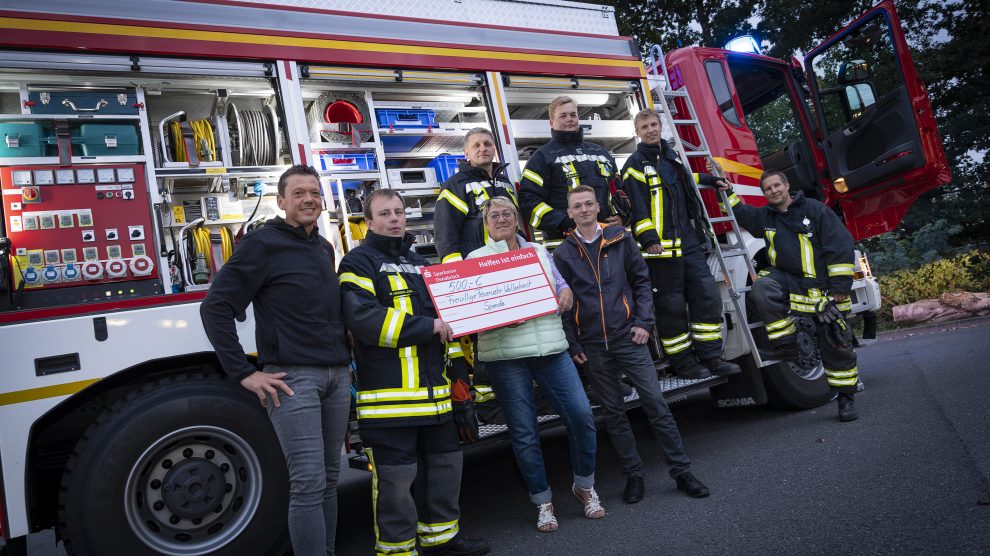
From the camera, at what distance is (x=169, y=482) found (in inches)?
117

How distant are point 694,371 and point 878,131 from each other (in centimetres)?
324

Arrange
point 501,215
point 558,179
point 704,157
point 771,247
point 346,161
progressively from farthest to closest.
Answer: point 704,157, point 771,247, point 558,179, point 346,161, point 501,215

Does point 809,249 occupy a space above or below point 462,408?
above

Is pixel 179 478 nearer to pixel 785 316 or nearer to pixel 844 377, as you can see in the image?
pixel 785 316

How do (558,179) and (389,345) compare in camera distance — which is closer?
(389,345)

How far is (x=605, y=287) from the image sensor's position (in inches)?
147

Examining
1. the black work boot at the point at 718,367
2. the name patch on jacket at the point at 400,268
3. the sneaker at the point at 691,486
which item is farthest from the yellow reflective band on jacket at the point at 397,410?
the black work boot at the point at 718,367

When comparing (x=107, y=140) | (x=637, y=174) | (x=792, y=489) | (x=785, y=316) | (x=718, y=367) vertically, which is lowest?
(x=792, y=489)

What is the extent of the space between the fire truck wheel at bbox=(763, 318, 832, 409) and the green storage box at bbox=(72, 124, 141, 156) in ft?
15.3

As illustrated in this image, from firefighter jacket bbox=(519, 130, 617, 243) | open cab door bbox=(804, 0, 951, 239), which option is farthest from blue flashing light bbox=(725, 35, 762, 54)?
firefighter jacket bbox=(519, 130, 617, 243)

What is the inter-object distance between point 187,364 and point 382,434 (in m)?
Answer: 1.10

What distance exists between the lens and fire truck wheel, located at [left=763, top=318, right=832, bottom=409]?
16.9 feet

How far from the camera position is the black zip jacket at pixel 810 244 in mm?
4742

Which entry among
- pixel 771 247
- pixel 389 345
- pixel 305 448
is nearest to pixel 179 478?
pixel 305 448
